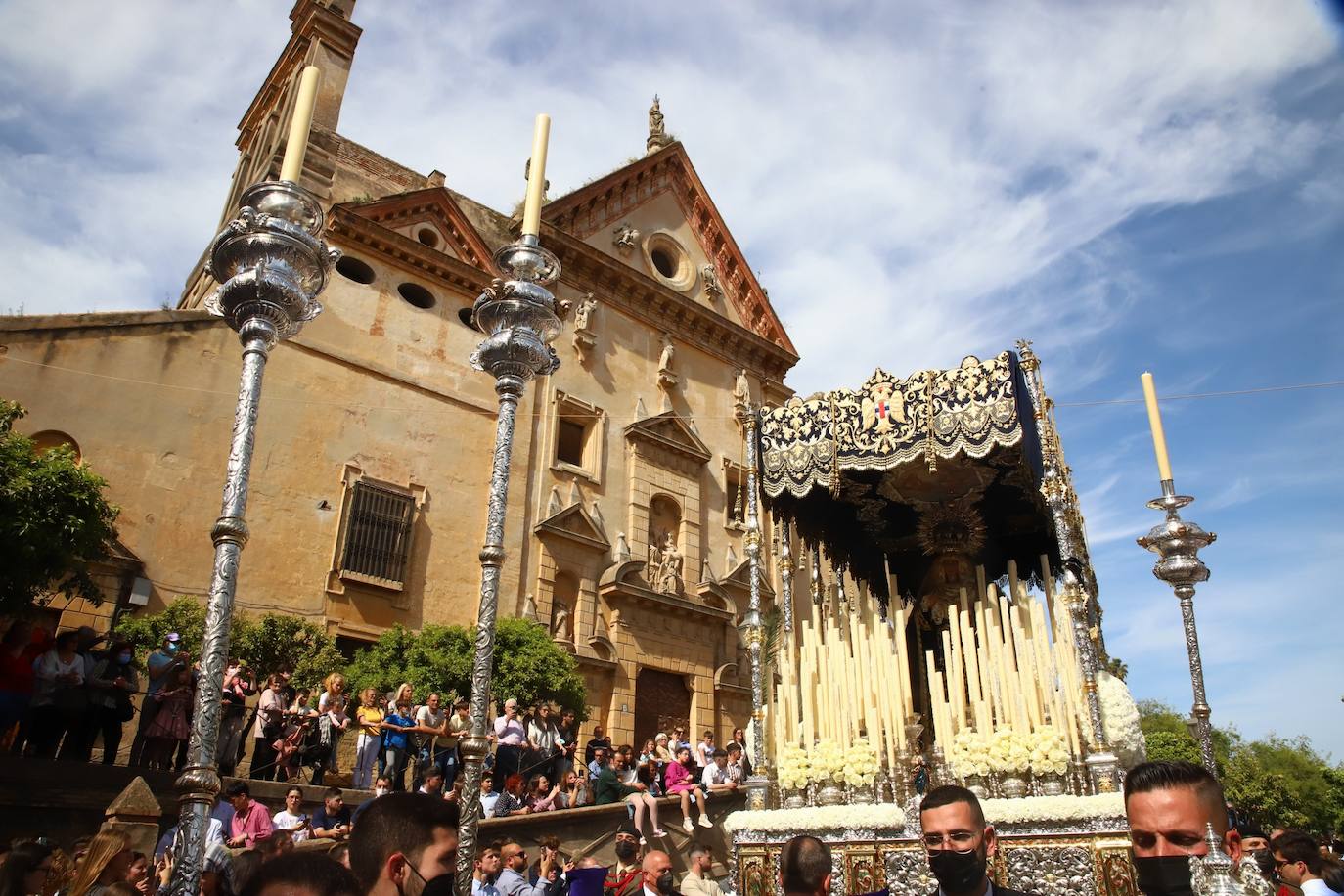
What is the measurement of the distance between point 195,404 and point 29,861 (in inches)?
526

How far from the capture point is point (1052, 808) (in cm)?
765

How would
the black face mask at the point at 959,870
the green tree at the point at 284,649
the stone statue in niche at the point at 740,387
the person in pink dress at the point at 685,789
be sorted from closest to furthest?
the black face mask at the point at 959,870, the person in pink dress at the point at 685,789, the green tree at the point at 284,649, the stone statue in niche at the point at 740,387

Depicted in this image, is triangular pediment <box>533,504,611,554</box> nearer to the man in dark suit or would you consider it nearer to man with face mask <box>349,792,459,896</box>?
the man in dark suit

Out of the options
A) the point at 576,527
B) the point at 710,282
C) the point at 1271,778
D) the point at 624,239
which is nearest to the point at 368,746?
the point at 576,527

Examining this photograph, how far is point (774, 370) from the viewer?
28266mm

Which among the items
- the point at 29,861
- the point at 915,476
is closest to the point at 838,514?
the point at 915,476

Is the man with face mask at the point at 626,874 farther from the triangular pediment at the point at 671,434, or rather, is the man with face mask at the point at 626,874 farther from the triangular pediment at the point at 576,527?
the triangular pediment at the point at 671,434

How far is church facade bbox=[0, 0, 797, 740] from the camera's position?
1597 centimetres

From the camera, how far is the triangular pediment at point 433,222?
20.6m

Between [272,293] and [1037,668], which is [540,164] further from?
[1037,668]

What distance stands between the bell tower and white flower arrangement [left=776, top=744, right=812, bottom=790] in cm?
1397

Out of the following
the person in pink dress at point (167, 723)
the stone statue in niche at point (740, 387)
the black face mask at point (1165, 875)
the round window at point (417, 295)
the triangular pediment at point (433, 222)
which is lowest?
the black face mask at point (1165, 875)

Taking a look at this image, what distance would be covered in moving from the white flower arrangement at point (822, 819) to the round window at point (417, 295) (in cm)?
1461

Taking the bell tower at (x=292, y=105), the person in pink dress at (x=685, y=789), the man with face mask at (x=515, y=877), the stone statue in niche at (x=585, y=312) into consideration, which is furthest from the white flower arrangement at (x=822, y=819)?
the stone statue in niche at (x=585, y=312)
